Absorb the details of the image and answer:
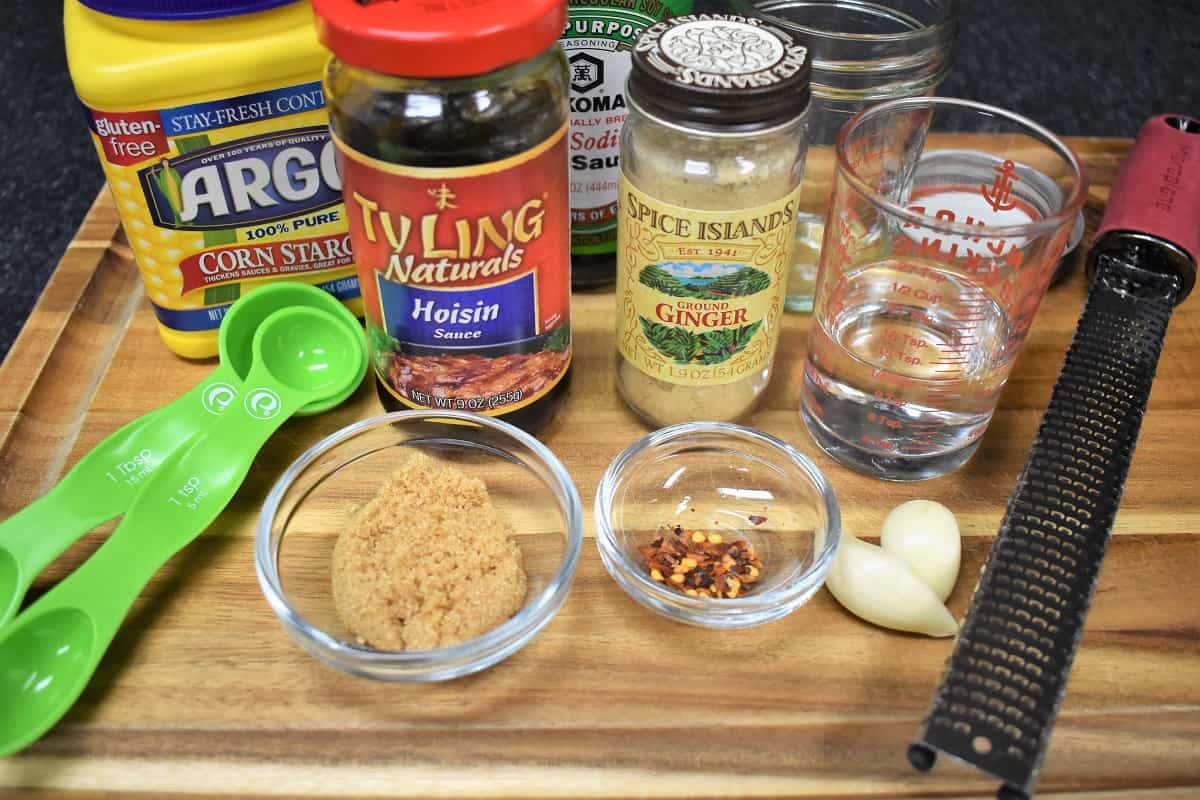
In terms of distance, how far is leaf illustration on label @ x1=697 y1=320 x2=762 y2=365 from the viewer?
87 cm

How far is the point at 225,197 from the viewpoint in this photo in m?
0.93

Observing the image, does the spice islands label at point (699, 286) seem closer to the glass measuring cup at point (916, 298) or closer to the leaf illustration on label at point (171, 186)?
the glass measuring cup at point (916, 298)

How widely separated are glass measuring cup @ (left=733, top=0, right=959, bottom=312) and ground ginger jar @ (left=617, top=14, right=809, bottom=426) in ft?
0.45

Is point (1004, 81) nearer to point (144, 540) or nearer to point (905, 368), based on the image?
point (905, 368)

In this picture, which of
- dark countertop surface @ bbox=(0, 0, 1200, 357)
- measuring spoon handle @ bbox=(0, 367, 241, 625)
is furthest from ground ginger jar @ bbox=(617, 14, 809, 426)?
dark countertop surface @ bbox=(0, 0, 1200, 357)

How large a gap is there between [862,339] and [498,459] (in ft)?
1.10

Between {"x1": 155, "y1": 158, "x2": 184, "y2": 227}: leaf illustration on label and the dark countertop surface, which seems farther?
the dark countertop surface

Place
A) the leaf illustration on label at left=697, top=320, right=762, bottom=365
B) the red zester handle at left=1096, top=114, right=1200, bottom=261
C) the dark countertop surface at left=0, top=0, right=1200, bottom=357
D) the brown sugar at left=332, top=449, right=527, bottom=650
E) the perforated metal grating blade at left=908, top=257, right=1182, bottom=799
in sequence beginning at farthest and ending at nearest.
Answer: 1. the dark countertop surface at left=0, top=0, right=1200, bottom=357
2. the red zester handle at left=1096, top=114, right=1200, bottom=261
3. the leaf illustration on label at left=697, top=320, right=762, bottom=365
4. the brown sugar at left=332, top=449, right=527, bottom=650
5. the perforated metal grating blade at left=908, top=257, right=1182, bottom=799

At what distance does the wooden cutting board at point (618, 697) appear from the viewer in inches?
28.1

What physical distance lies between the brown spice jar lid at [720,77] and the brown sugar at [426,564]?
338 millimetres

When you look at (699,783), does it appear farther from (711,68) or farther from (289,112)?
(289,112)

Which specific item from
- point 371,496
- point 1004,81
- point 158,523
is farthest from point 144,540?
point 1004,81

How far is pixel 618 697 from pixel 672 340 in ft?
0.96

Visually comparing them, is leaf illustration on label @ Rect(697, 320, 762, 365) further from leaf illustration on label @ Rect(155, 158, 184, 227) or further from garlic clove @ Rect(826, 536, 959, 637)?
leaf illustration on label @ Rect(155, 158, 184, 227)
